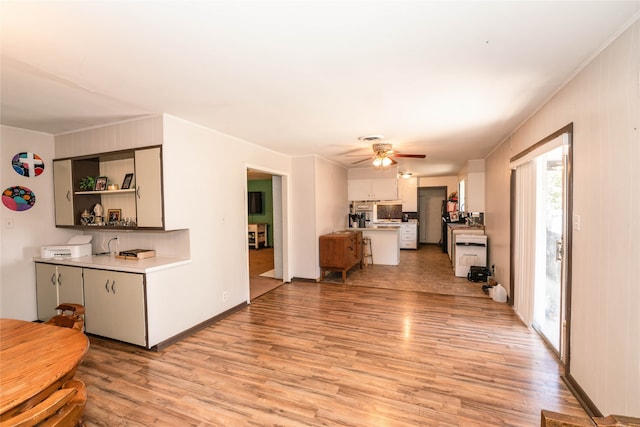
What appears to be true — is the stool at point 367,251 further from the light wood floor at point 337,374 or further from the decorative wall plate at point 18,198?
the decorative wall plate at point 18,198

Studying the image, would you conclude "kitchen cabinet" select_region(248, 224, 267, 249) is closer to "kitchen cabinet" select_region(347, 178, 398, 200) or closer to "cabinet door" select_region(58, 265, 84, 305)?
"kitchen cabinet" select_region(347, 178, 398, 200)

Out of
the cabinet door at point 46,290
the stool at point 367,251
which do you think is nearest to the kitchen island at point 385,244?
the stool at point 367,251

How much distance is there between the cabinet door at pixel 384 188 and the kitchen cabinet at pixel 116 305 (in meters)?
5.32

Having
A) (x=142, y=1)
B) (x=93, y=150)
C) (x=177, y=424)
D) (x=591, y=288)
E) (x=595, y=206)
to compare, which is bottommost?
(x=177, y=424)

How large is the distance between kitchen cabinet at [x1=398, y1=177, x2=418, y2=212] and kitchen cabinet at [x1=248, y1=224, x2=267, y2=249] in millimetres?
4848

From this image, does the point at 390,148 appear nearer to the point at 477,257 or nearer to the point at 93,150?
the point at 477,257

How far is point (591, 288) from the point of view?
188 centimetres

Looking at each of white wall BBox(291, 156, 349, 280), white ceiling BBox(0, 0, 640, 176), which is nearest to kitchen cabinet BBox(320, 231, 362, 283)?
white wall BBox(291, 156, 349, 280)

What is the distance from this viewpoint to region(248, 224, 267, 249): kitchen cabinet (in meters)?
9.46

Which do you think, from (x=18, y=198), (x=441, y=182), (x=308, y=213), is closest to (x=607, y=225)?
(x=308, y=213)

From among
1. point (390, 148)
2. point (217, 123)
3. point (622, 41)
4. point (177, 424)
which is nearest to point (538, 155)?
point (622, 41)

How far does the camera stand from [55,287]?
3273mm

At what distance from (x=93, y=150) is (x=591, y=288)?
16.4 ft

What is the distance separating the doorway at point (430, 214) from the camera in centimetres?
1004
